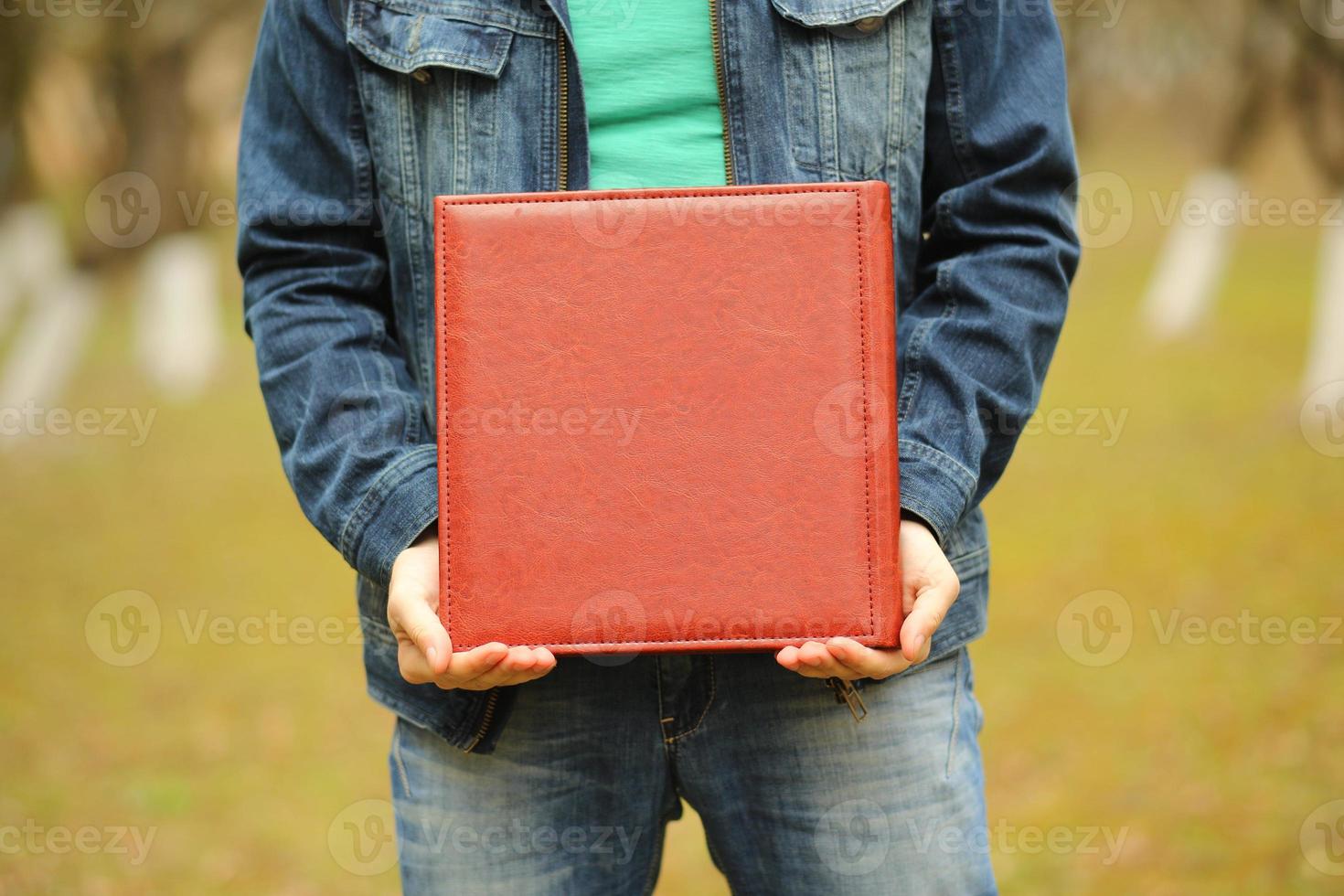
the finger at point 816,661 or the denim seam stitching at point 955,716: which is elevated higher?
the finger at point 816,661

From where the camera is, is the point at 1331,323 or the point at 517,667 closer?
the point at 517,667

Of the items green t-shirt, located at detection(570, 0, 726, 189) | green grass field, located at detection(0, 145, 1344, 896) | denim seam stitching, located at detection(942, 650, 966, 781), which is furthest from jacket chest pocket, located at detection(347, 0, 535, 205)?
green grass field, located at detection(0, 145, 1344, 896)

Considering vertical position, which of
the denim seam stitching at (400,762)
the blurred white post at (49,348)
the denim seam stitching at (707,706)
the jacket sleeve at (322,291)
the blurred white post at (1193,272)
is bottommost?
the blurred white post at (1193,272)

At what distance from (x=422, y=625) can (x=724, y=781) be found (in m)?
0.45

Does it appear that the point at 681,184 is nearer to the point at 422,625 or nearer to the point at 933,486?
the point at 933,486

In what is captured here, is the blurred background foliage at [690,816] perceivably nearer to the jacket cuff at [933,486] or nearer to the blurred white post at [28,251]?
the blurred white post at [28,251]

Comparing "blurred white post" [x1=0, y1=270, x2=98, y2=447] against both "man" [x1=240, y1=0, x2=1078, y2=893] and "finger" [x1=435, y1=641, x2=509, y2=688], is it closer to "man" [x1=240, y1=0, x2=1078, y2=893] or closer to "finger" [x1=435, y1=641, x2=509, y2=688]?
"man" [x1=240, y1=0, x2=1078, y2=893]

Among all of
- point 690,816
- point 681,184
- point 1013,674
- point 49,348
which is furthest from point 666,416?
point 49,348

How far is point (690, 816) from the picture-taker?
4586 millimetres

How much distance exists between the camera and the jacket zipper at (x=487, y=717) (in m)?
1.60

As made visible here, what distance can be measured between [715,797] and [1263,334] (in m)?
10.7

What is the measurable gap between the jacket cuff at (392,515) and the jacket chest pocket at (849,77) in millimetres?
602

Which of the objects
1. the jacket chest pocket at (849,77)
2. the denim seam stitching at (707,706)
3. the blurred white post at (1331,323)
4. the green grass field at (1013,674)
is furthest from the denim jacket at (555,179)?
the blurred white post at (1331,323)

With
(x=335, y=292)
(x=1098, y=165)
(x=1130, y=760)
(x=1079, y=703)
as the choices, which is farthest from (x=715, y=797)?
(x=1098, y=165)
